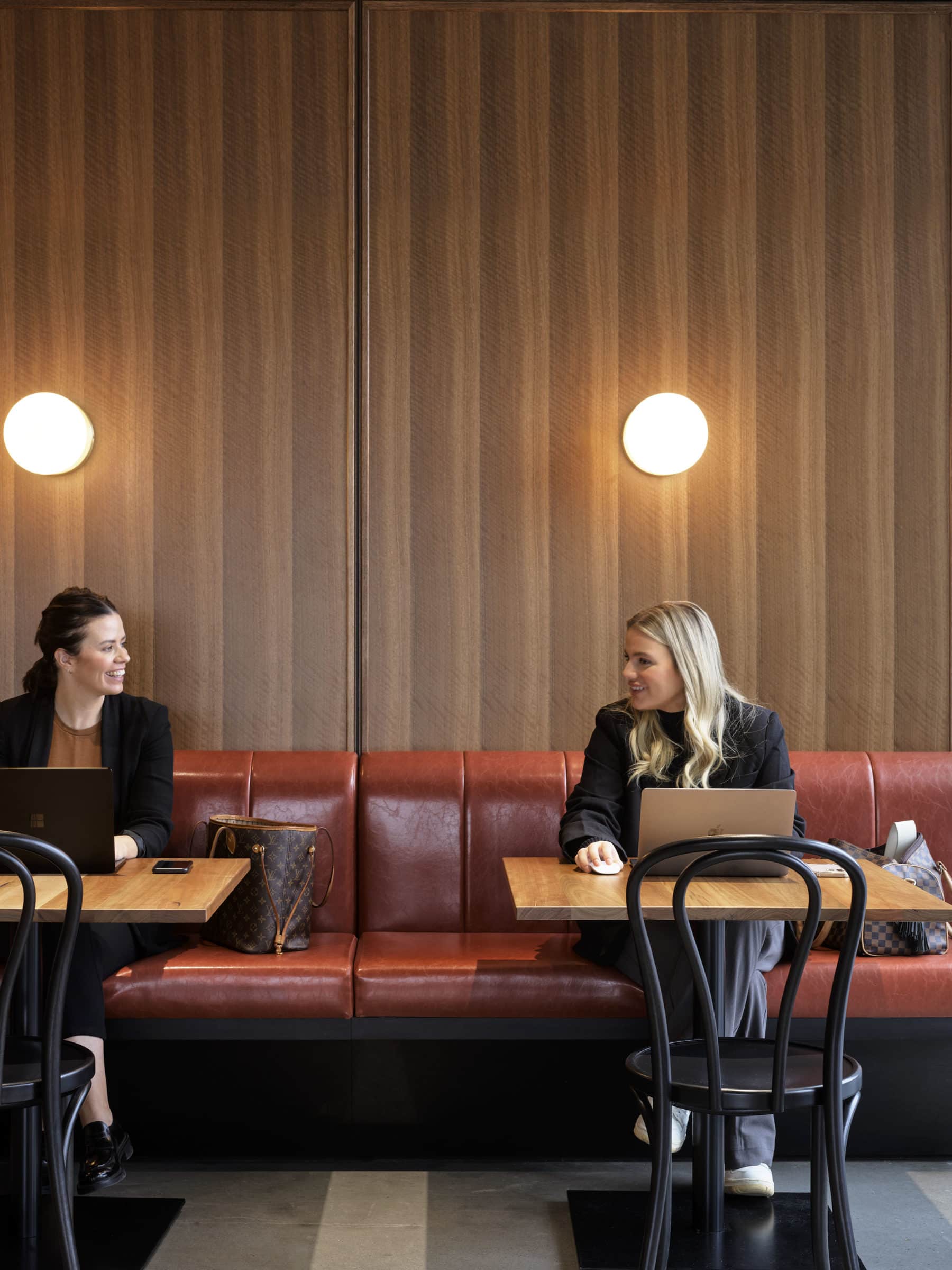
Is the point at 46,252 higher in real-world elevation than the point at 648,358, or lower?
higher

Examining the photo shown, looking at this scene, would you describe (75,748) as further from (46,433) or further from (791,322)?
(791,322)

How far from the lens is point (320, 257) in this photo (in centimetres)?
376

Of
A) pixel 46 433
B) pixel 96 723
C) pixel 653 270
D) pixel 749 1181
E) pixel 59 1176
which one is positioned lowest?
pixel 749 1181

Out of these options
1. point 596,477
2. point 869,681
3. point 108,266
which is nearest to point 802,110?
point 596,477

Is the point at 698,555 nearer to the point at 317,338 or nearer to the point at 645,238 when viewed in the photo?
the point at 645,238

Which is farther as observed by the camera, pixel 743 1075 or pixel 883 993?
pixel 883 993

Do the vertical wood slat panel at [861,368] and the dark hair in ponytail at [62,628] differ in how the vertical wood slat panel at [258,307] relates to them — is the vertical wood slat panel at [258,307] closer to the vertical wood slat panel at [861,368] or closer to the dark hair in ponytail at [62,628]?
the dark hair in ponytail at [62,628]

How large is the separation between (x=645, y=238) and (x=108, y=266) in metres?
1.73

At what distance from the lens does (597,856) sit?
264cm

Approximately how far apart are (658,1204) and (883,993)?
38.5 inches

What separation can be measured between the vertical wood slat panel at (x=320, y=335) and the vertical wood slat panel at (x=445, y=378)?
0.73 feet

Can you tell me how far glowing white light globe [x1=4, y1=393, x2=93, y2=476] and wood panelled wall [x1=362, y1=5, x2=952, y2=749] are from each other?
3.00ft

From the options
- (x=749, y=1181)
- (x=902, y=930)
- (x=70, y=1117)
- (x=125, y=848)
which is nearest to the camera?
(x=70, y=1117)

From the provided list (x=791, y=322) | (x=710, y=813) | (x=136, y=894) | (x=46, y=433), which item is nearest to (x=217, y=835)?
(x=136, y=894)
